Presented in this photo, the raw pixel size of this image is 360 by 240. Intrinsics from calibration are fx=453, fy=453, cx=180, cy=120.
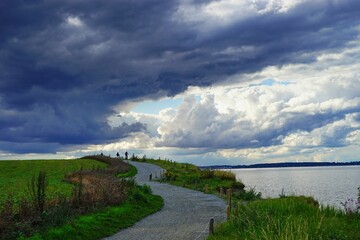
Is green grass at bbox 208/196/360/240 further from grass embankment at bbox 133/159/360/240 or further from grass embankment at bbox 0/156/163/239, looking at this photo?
grass embankment at bbox 0/156/163/239

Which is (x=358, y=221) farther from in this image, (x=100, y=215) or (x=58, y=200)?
(x=58, y=200)

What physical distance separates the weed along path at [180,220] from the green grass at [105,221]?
2.35ft

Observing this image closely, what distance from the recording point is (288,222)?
17688 millimetres

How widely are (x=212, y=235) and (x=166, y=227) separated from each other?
6107 millimetres

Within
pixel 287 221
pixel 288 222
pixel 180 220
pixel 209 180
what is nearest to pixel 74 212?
pixel 180 220

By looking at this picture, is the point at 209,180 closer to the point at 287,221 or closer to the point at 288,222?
the point at 288,222

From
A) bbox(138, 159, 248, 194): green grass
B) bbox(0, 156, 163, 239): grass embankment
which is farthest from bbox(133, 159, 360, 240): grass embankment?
bbox(138, 159, 248, 194): green grass

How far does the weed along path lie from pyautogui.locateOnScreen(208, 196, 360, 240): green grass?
2.28 m

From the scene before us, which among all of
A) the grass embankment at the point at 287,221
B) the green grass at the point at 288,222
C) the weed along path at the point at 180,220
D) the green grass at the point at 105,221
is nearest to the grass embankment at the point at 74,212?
A: the green grass at the point at 105,221

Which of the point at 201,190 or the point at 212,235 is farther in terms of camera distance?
the point at 201,190

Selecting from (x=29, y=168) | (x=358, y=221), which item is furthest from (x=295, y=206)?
(x=29, y=168)

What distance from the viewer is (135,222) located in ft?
96.7

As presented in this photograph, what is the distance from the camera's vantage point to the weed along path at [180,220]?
79.5 ft

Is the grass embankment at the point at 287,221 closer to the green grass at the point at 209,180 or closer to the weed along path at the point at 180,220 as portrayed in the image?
the weed along path at the point at 180,220
